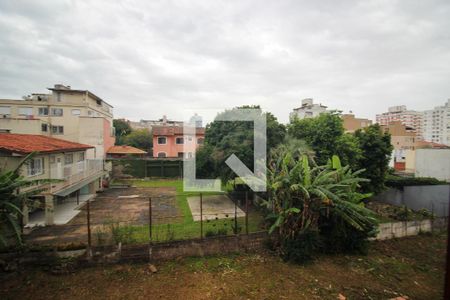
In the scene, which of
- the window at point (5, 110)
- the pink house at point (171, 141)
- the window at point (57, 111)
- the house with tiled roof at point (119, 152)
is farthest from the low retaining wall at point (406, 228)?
the window at point (5, 110)

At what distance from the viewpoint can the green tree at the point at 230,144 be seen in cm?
1302

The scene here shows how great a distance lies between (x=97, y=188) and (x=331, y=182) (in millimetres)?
17467

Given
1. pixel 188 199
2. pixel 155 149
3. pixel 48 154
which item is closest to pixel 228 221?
pixel 188 199

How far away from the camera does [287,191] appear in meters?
8.01

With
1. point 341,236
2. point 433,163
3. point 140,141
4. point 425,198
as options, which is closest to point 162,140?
point 140,141

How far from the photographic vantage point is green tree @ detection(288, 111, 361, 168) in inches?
490

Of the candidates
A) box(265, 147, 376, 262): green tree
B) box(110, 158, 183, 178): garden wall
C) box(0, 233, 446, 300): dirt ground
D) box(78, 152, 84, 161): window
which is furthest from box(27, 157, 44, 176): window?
box(265, 147, 376, 262): green tree

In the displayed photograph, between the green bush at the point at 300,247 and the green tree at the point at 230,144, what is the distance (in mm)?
5674

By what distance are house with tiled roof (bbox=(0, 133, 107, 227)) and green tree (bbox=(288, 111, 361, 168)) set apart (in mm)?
12269

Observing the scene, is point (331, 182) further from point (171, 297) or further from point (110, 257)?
point (110, 257)

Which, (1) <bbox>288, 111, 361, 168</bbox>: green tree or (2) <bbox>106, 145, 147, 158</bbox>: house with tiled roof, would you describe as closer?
(1) <bbox>288, 111, 361, 168</bbox>: green tree

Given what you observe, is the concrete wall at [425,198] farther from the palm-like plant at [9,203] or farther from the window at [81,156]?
the window at [81,156]

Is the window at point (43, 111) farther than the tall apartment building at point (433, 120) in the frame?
No

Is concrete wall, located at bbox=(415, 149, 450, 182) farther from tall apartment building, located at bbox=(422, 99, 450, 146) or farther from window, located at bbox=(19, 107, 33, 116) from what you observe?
tall apartment building, located at bbox=(422, 99, 450, 146)
